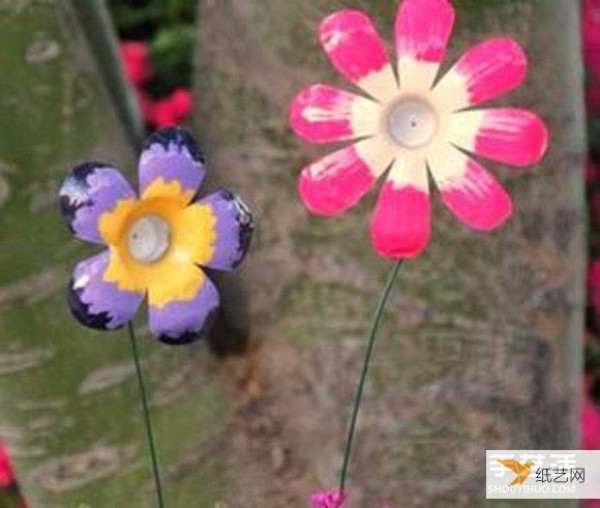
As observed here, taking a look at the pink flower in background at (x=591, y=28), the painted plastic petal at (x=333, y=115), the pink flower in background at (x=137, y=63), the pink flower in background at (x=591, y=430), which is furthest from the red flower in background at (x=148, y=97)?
the painted plastic petal at (x=333, y=115)

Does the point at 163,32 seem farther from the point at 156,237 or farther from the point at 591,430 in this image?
the point at 156,237

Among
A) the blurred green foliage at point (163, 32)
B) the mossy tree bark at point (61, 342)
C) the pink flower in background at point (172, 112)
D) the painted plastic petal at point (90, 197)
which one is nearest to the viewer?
the painted plastic petal at point (90, 197)

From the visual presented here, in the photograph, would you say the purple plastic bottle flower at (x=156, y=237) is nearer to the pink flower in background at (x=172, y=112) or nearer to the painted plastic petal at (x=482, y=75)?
the painted plastic petal at (x=482, y=75)

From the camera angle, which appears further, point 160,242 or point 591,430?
point 591,430

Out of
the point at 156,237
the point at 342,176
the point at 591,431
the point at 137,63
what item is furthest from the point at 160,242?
the point at 137,63

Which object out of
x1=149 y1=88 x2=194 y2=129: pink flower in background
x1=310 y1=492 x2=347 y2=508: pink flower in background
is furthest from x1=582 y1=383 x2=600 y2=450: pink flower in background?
x1=310 y1=492 x2=347 y2=508: pink flower in background

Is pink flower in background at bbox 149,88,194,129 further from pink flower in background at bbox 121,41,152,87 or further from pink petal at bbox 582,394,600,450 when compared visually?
pink petal at bbox 582,394,600,450

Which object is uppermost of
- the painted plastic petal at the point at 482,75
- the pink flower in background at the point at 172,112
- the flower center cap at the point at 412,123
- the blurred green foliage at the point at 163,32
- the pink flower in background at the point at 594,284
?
the blurred green foliage at the point at 163,32
